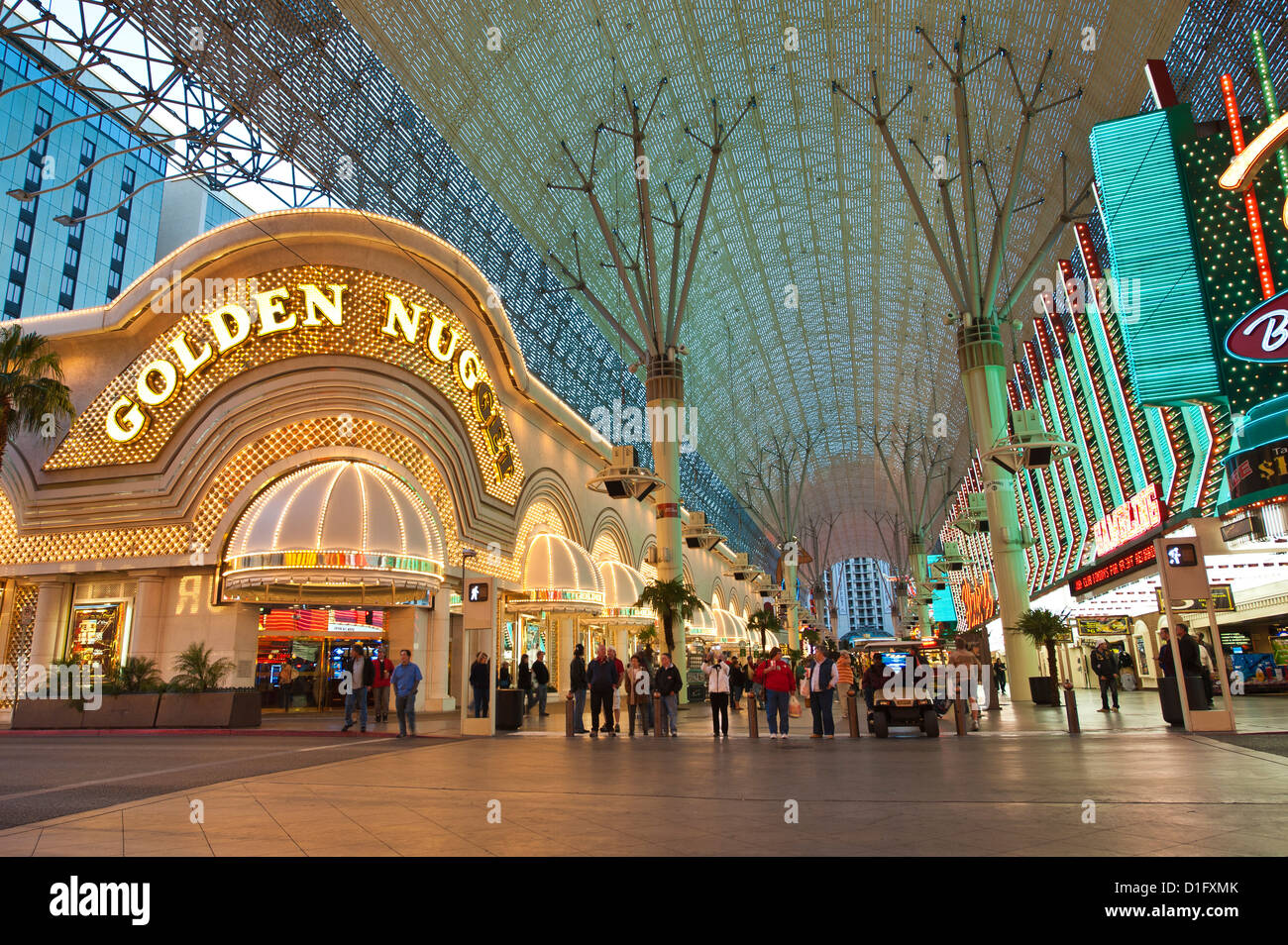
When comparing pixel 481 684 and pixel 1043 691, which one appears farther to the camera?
pixel 1043 691

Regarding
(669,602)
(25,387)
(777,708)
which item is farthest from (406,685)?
(25,387)

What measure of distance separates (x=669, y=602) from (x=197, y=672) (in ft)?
41.1

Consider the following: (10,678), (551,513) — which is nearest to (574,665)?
(551,513)

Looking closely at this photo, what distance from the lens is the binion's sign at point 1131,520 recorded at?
24731 millimetres

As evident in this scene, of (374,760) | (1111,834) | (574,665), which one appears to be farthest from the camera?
(574,665)

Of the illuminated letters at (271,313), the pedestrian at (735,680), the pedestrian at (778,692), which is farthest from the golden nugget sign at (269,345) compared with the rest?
the pedestrian at (778,692)

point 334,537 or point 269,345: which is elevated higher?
point 269,345

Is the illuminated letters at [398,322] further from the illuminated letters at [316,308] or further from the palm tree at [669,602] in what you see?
the palm tree at [669,602]

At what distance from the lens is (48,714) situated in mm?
19547

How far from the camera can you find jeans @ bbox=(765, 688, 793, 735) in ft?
52.1

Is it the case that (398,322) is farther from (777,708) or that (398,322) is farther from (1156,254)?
(1156,254)

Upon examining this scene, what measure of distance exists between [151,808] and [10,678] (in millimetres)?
20872
